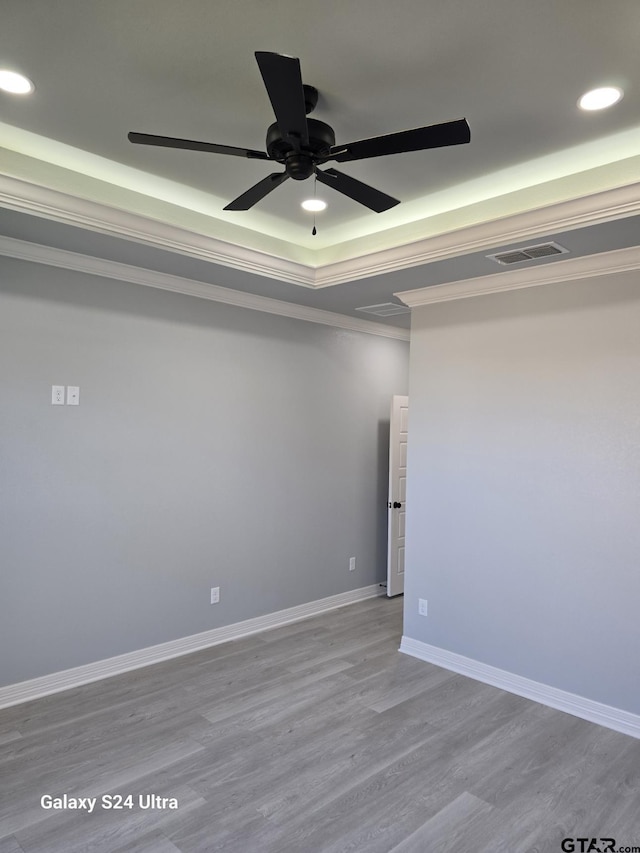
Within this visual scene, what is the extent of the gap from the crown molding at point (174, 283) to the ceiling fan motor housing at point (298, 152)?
1737mm

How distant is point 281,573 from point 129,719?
1753 mm

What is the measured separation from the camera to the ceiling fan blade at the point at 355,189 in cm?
227

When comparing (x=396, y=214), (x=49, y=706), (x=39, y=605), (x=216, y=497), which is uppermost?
(x=396, y=214)

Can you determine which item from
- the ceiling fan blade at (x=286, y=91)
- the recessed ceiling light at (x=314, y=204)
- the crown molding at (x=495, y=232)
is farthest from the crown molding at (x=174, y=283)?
the ceiling fan blade at (x=286, y=91)

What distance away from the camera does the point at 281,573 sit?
15.3 ft

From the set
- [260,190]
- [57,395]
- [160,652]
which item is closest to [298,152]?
[260,190]

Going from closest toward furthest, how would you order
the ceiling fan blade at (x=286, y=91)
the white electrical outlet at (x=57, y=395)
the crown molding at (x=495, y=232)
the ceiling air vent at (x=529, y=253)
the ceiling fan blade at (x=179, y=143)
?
the ceiling fan blade at (x=286, y=91) < the ceiling fan blade at (x=179, y=143) < the crown molding at (x=495, y=232) < the ceiling air vent at (x=529, y=253) < the white electrical outlet at (x=57, y=395)

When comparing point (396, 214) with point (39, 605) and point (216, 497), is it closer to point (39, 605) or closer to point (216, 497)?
point (216, 497)

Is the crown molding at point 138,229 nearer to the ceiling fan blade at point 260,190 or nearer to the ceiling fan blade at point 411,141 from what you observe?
the ceiling fan blade at point 260,190

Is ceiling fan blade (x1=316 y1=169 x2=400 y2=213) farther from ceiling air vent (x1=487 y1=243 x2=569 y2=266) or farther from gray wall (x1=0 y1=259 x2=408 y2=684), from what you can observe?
gray wall (x1=0 y1=259 x2=408 y2=684)

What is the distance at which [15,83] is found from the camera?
7.47 ft

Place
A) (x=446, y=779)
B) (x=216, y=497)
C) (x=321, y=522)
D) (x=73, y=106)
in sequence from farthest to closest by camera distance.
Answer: (x=321, y=522), (x=216, y=497), (x=446, y=779), (x=73, y=106)

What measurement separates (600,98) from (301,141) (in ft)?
4.06

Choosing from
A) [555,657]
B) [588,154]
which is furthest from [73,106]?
[555,657]
